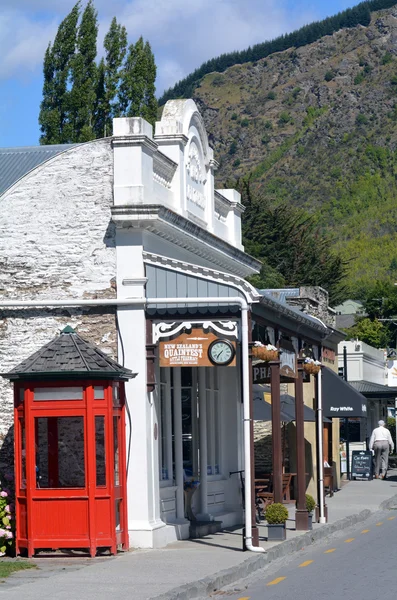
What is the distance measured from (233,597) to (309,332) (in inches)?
384

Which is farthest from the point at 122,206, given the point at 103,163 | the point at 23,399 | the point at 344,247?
the point at 344,247

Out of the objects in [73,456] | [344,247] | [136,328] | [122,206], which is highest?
[344,247]

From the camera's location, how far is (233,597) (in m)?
13.1

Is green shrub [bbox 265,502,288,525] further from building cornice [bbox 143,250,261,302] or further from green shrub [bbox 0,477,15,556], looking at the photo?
green shrub [bbox 0,477,15,556]

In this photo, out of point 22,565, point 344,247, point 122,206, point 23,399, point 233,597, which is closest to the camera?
point 233,597

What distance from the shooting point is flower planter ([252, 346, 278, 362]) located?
711 inches

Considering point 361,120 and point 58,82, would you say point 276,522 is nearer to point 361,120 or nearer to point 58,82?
point 58,82

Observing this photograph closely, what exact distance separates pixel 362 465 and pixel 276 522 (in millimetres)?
18996

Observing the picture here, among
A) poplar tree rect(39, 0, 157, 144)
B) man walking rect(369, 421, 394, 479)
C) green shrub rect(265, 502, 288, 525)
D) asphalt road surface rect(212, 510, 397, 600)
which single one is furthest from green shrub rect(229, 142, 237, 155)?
green shrub rect(265, 502, 288, 525)

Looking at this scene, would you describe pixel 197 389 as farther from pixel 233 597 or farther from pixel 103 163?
pixel 233 597

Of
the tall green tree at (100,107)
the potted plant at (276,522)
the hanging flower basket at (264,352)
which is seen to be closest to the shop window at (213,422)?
the hanging flower basket at (264,352)

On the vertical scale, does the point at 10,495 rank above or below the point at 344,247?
below

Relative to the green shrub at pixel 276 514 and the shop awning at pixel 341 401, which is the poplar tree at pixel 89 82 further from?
the green shrub at pixel 276 514

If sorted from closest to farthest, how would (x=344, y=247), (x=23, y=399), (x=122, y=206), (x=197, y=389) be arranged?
(x=23, y=399), (x=122, y=206), (x=197, y=389), (x=344, y=247)
